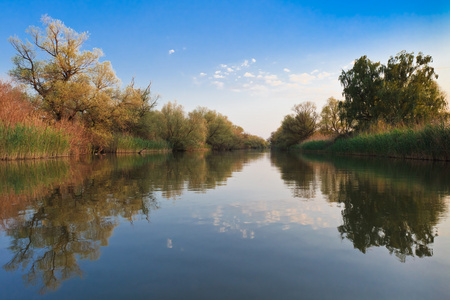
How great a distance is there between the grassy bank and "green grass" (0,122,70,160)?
22.3m

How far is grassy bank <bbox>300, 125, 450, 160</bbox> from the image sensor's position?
546 inches

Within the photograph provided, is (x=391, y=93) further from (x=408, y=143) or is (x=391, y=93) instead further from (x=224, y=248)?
(x=224, y=248)

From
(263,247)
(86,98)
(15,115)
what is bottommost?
(263,247)

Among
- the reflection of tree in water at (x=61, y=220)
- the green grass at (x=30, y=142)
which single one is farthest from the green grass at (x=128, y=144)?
the reflection of tree in water at (x=61, y=220)

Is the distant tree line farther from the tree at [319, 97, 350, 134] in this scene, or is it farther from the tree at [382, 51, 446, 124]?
the tree at [319, 97, 350, 134]

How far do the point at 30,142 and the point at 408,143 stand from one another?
76.0 ft

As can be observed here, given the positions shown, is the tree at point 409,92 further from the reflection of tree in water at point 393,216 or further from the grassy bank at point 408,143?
the reflection of tree in water at point 393,216

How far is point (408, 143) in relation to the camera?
16.8 metres

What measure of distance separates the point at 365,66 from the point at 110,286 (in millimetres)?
36214

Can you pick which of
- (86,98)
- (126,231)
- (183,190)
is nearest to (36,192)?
(183,190)

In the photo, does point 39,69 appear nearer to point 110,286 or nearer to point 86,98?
point 86,98

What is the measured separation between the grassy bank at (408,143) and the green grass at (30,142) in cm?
2226

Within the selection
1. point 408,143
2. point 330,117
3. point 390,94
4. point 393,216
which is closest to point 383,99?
point 390,94

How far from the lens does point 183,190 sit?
6059mm
